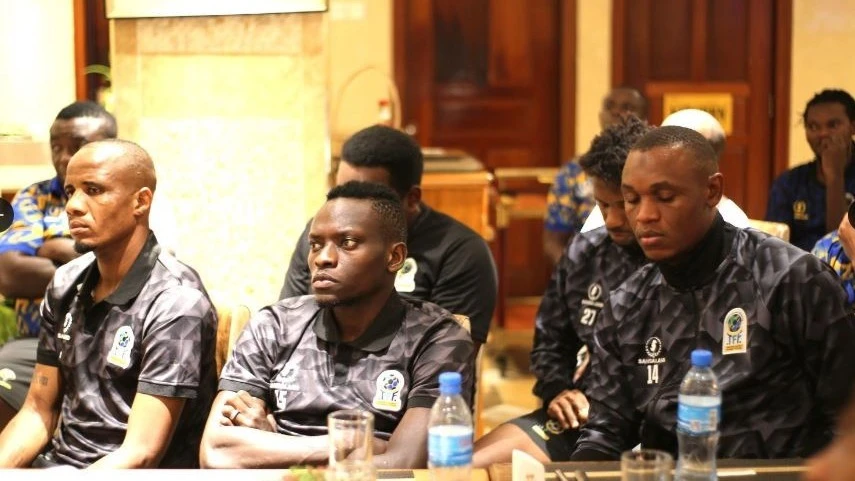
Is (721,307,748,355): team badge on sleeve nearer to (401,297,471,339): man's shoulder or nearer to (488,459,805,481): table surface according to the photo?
(488,459,805,481): table surface

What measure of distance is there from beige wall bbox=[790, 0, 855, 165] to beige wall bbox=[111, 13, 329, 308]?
16.4 feet

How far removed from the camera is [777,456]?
264cm

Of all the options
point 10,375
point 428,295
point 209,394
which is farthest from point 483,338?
point 10,375

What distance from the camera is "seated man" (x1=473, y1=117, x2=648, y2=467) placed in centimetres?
337

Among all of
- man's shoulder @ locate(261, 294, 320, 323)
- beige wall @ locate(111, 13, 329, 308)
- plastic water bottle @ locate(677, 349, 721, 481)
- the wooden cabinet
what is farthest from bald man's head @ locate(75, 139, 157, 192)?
the wooden cabinet

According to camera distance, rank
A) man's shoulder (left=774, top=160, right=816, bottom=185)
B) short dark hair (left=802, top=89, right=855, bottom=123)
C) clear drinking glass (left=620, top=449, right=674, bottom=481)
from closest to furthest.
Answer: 1. clear drinking glass (left=620, top=449, right=674, bottom=481)
2. short dark hair (left=802, top=89, right=855, bottom=123)
3. man's shoulder (left=774, top=160, right=816, bottom=185)

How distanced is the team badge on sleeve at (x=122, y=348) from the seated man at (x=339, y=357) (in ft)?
0.80

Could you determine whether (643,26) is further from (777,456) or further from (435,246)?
(777,456)

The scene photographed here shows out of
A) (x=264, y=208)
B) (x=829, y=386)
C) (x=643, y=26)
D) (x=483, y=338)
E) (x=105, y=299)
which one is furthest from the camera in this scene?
(x=643, y=26)

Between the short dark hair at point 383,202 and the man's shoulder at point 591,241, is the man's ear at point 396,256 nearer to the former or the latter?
the short dark hair at point 383,202

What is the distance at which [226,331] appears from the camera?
3.18m

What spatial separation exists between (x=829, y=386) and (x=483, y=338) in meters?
1.25

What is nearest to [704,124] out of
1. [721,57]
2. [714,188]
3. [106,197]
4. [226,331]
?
[714,188]

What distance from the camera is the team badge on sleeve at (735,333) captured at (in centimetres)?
271
